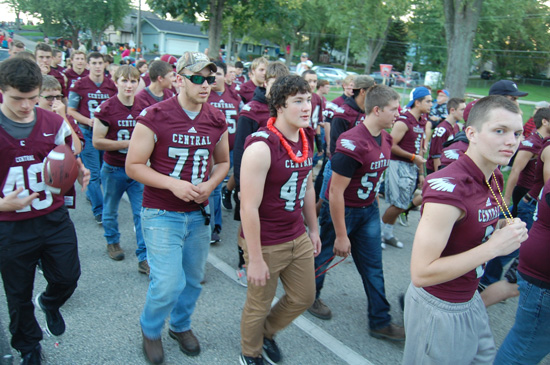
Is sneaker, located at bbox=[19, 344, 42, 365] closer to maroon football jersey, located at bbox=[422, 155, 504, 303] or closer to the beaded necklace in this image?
the beaded necklace

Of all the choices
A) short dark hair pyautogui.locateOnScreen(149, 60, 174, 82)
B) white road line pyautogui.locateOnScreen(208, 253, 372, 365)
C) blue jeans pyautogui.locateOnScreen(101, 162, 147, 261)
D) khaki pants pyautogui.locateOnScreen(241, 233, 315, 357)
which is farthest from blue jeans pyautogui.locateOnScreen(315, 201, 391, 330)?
short dark hair pyautogui.locateOnScreen(149, 60, 174, 82)

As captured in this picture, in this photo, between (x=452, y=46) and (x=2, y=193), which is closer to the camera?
(x=2, y=193)

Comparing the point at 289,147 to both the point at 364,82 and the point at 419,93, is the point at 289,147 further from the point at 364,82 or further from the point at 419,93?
the point at 419,93

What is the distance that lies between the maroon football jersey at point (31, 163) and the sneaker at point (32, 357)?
3.20ft

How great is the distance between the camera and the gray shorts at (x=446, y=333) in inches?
88.3

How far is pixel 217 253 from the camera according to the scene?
5266 mm

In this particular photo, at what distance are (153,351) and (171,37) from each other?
67.8 m

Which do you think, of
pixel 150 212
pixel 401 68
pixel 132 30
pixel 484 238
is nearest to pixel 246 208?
pixel 150 212

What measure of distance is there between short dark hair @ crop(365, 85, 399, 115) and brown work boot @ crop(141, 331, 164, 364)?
2.56 meters

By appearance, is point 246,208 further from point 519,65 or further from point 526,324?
point 519,65

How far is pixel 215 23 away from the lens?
14.1 metres

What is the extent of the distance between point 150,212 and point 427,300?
6.49ft

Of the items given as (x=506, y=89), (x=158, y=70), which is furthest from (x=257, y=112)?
(x=506, y=89)

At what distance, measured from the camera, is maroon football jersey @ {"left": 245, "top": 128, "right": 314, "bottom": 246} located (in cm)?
279
